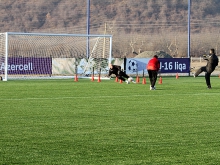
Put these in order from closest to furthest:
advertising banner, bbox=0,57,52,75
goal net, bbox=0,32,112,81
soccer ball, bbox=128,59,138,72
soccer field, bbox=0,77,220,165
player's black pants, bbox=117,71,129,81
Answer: soccer field, bbox=0,77,220,165 → player's black pants, bbox=117,71,129,81 → goal net, bbox=0,32,112,81 → advertising banner, bbox=0,57,52,75 → soccer ball, bbox=128,59,138,72

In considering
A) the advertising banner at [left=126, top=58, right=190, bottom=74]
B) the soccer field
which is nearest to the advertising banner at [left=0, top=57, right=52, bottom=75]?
the advertising banner at [left=126, top=58, right=190, bottom=74]

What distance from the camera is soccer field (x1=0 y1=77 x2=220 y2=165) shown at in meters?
11.2

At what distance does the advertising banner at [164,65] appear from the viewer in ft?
152

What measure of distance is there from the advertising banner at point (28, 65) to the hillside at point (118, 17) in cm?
6339

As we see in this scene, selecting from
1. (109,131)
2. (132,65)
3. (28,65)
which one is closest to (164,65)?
(132,65)

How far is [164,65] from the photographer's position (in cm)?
4772

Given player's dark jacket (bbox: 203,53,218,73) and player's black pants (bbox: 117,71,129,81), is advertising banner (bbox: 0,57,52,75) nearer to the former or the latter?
player's black pants (bbox: 117,71,129,81)

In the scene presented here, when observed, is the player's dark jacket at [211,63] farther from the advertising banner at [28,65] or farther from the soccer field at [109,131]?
the advertising banner at [28,65]

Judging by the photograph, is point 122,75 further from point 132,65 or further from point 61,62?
point 132,65

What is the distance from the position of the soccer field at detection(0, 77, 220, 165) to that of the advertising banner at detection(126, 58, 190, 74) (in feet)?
73.5

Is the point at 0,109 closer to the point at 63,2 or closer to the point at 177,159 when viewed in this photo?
the point at 177,159

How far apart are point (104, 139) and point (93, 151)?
1.49 metres

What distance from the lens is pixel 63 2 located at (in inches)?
4870

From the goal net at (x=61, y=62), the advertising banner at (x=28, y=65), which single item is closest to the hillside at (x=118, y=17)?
the goal net at (x=61, y=62)
